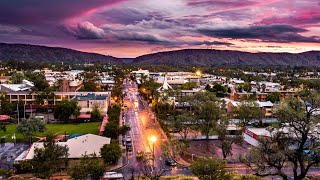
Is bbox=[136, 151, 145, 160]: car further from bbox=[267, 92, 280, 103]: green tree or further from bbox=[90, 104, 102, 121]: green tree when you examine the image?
bbox=[267, 92, 280, 103]: green tree

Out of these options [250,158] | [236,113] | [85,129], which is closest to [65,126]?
[85,129]

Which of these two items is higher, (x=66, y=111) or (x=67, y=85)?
(x=67, y=85)

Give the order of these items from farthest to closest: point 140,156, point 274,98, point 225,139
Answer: point 274,98, point 225,139, point 140,156

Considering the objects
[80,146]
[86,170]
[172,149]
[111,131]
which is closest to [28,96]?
[111,131]

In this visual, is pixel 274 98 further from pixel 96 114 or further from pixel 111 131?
pixel 111 131

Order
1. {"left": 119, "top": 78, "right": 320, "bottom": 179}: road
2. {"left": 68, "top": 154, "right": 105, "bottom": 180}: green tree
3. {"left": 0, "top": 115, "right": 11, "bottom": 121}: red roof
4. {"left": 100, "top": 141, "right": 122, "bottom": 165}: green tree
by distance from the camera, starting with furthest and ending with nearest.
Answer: {"left": 0, "top": 115, "right": 11, "bottom": 121}: red roof, {"left": 100, "top": 141, "right": 122, "bottom": 165}: green tree, {"left": 119, "top": 78, "right": 320, "bottom": 179}: road, {"left": 68, "top": 154, "right": 105, "bottom": 180}: green tree

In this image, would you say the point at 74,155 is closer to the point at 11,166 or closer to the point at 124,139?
the point at 11,166

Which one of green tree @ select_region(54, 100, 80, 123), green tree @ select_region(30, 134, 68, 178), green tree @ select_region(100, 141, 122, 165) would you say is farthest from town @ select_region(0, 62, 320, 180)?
green tree @ select_region(54, 100, 80, 123)
